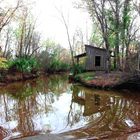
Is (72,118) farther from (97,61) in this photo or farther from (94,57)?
(97,61)

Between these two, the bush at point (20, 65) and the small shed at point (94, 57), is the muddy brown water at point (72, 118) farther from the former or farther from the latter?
the small shed at point (94, 57)

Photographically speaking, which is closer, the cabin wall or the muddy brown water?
the muddy brown water

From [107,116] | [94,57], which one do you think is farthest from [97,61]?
[107,116]

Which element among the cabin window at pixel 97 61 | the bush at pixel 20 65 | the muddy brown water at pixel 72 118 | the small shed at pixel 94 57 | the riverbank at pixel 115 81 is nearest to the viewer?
the muddy brown water at pixel 72 118

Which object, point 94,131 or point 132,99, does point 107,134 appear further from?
point 132,99

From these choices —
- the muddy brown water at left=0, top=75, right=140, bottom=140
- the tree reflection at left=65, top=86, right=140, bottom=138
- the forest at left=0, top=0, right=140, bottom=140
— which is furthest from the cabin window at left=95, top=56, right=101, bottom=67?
the muddy brown water at left=0, top=75, right=140, bottom=140

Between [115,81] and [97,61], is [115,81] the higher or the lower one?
the lower one

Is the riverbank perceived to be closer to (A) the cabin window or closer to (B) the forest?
(B) the forest

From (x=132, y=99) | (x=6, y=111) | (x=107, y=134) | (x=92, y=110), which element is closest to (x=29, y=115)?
(x=6, y=111)

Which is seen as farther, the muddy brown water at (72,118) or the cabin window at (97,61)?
the cabin window at (97,61)

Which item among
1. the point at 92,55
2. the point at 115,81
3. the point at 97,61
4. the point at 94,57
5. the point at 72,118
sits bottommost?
the point at 72,118

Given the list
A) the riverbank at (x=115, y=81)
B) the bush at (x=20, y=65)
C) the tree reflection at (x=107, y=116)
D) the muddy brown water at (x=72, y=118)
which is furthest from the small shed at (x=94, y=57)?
the muddy brown water at (x=72, y=118)

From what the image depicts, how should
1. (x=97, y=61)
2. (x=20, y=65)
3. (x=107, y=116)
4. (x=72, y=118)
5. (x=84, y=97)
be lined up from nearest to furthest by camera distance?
(x=72, y=118), (x=107, y=116), (x=84, y=97), (x=20, y=65), (x=97, y=61)

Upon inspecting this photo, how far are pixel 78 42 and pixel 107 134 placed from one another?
5938 centimetres
